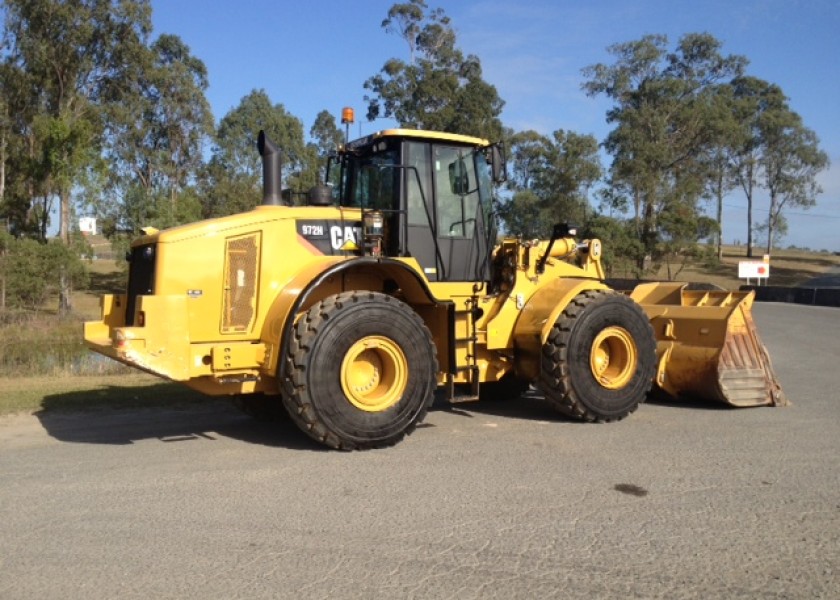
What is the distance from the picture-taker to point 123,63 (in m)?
37.2

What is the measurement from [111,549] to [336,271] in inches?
113

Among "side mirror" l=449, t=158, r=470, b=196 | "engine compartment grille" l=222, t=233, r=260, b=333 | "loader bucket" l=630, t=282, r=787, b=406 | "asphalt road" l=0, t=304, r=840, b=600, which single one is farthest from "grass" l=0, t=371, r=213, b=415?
"loader bucket" l=630, t=282, r=787, b=406

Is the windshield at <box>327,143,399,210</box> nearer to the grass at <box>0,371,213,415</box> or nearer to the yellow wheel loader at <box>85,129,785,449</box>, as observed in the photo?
the yellow wheel loader at <box>85,129,785,449</box>

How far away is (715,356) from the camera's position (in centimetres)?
828

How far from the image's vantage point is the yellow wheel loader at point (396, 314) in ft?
20.4

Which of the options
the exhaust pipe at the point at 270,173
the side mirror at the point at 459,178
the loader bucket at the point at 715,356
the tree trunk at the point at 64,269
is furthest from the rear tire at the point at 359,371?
the tree trunk at the point at 64,269

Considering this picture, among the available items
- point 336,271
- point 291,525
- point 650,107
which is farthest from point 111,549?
point 650,107

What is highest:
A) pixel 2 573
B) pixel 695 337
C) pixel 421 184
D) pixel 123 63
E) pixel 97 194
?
pixel 123 63

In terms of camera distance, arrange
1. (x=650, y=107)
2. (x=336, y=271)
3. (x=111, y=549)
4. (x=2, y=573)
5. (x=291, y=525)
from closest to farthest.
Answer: (x=2, y=573), (x=111, y=549), (x=291, y=525), (x=336, y=271), (x=650, y=107)

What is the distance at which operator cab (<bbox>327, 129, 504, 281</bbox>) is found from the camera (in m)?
7.29

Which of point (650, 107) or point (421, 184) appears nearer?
point (421, 184)

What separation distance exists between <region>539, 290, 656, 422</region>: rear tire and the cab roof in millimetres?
1944

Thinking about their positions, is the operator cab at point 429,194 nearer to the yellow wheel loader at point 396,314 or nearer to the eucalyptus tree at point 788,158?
the yellow wheel loader at point 396,314

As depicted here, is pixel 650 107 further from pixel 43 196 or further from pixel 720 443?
pixel 720 443
